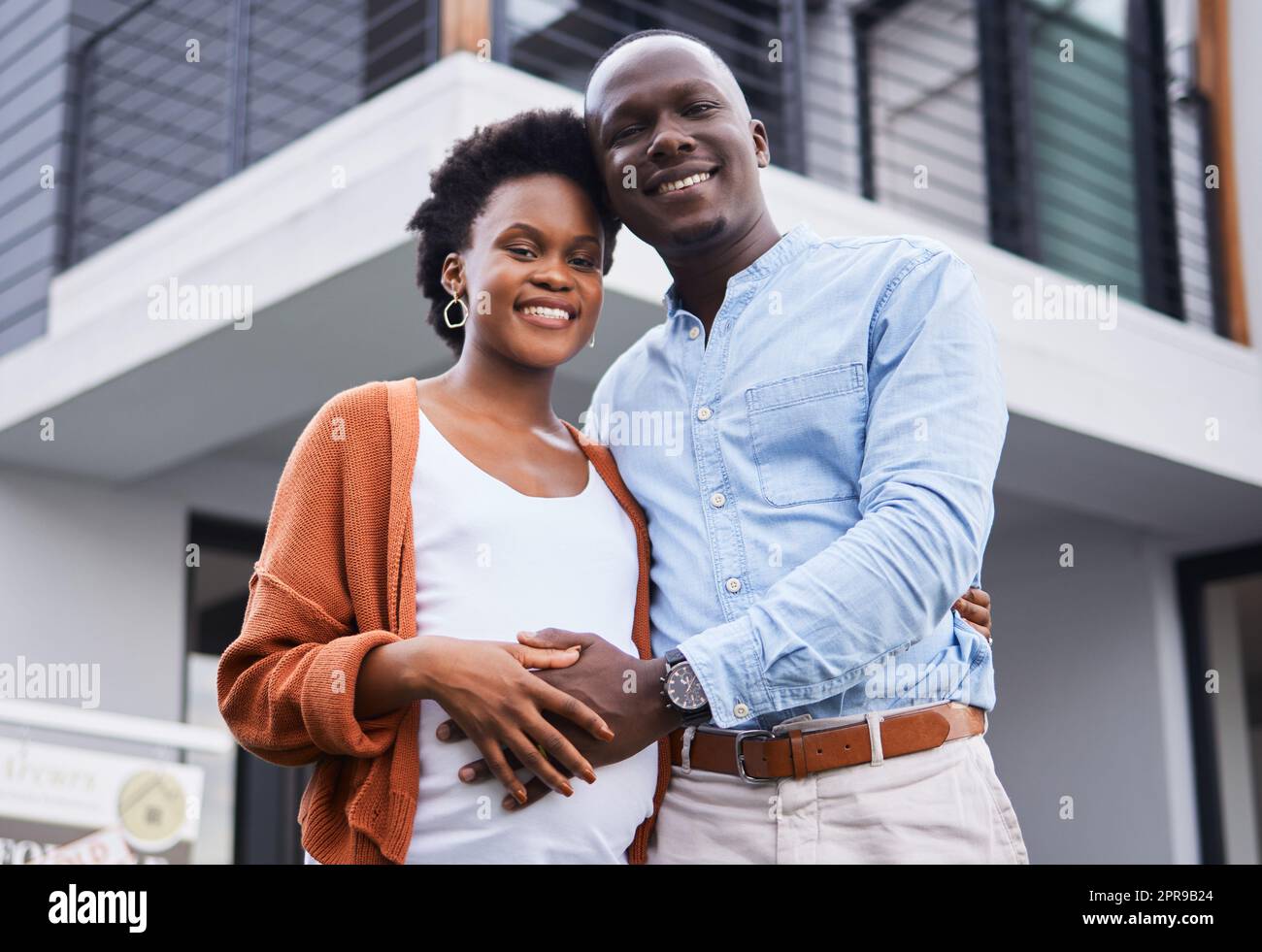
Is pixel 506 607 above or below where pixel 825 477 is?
below

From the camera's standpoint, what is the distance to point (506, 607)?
216 cm

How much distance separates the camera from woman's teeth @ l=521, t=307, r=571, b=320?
238cm

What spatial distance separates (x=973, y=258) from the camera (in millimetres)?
6465

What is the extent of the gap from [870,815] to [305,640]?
81 cm

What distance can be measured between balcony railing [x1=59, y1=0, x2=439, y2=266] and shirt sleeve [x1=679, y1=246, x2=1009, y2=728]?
19.1ft

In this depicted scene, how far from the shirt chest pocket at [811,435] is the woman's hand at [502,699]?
459 millimetres

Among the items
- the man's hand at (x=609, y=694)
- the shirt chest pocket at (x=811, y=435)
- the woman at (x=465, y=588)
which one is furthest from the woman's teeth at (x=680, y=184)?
the man's hand at (x=609, y=694)

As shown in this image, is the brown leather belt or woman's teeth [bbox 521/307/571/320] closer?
the brown leather belt

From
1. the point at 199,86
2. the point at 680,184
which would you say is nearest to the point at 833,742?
the point at 680,184

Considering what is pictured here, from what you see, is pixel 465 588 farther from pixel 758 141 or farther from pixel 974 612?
pixel 758 141

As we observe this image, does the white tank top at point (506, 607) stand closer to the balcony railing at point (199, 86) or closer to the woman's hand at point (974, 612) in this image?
the woman's hand at point (974, 612)

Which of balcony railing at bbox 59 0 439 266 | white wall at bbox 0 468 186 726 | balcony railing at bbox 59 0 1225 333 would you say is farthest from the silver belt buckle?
balcony railing at bbox 59 0 439 266

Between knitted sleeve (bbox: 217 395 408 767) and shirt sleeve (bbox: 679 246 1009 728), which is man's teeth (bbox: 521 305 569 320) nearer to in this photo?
knitted sleeve (bbox: 217 395 408 767)
